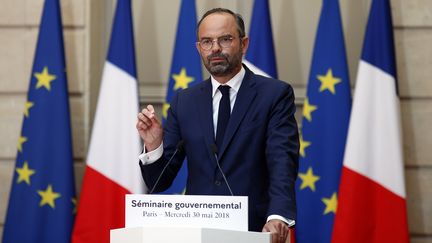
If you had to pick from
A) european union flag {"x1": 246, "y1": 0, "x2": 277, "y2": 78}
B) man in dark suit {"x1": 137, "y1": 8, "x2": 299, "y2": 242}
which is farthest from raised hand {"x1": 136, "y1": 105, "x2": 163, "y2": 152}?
european union flag {"x1": 246, "y1": 0, "x2": 277, "y2": 78}

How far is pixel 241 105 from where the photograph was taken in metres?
3.61

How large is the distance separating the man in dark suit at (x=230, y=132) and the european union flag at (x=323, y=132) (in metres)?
2.30

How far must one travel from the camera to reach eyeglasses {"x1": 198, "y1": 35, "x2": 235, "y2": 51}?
11.7ft

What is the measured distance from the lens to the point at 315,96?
600cm

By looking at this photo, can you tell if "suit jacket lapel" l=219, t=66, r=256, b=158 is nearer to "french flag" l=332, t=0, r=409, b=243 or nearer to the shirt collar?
the shirt collar

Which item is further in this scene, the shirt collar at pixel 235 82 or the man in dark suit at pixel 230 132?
the shirt collar at pixel 235 82

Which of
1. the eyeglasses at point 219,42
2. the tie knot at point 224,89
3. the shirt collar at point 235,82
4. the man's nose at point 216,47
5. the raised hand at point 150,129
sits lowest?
the raised hand at point 150,129

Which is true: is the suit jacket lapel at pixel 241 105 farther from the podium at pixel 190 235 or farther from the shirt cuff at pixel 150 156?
the podium at pixel 190 235

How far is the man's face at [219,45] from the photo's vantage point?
3.56m

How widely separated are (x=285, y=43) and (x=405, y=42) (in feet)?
3.15

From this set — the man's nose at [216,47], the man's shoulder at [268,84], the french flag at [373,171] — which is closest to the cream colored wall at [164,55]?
the french flag at [373,171]

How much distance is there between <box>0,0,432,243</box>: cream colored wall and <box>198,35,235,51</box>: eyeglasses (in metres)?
2.84

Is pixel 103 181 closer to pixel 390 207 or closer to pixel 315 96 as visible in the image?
pixel 315 96

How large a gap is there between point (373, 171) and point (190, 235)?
3144 mm
